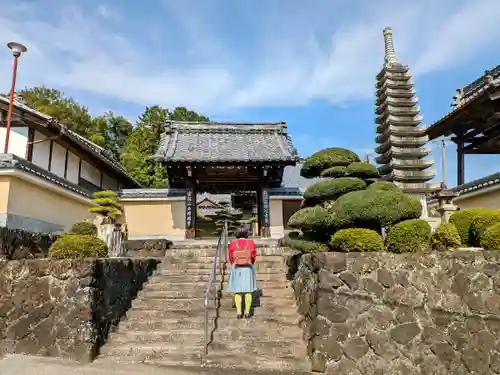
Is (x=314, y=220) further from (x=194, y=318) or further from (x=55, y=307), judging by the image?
(x=55, y=307)

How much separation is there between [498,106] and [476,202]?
3086 millimetres

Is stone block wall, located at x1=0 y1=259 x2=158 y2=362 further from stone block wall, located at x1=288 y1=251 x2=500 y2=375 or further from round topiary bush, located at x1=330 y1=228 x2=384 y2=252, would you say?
round topiary bush, located at x1=330 y1=228 x2=384 y2=252

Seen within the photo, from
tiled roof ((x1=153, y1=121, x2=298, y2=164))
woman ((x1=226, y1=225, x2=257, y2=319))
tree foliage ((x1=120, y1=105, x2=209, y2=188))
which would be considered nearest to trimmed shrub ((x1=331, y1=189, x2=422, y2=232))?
woman ((x1=226, y1=225, x2=257, y2=319))

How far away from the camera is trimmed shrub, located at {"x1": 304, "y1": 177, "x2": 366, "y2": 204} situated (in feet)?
24.9

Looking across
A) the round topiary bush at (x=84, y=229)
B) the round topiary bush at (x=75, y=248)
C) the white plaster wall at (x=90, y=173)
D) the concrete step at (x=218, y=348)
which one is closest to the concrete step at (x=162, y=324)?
the concrete step at (x=218, y=348)

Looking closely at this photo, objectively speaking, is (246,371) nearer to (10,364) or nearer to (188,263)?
(10,364)

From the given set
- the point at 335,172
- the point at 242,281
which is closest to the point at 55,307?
the point at 242,281

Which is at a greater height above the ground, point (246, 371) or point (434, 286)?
point (434, 286)

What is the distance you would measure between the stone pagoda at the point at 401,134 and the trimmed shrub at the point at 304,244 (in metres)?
7.65

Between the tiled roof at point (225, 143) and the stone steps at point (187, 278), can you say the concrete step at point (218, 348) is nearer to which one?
the stone steps at point (187, 278)

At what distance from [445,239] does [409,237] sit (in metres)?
0.97

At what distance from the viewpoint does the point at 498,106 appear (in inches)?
449

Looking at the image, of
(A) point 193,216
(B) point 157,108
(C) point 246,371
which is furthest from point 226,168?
(B) point 157,108

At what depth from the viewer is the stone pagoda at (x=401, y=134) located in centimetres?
1423
